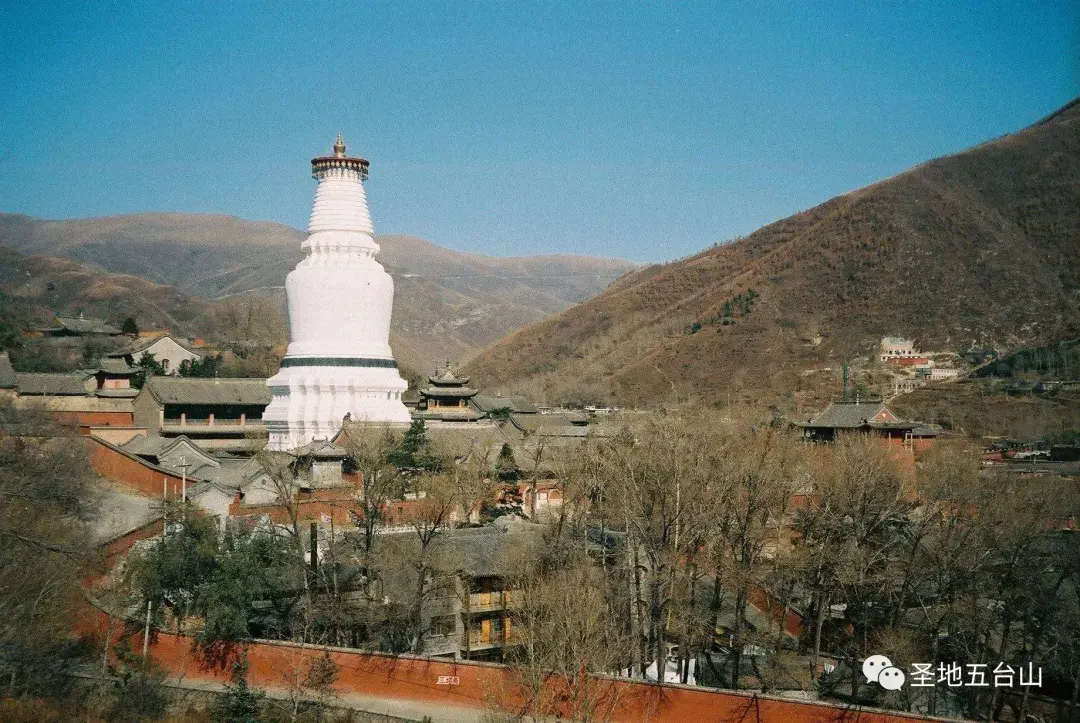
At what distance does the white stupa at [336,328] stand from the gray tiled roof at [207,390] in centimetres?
264

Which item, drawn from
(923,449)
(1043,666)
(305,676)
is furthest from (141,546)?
(923,449)

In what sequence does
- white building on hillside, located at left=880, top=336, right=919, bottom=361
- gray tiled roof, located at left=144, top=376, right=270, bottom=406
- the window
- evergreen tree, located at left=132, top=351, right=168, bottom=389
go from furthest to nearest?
white building on hillside, located at left=880, top=336, right=919, bottom=361 → evergreen tree, located at left=132, top=351, right=168, bottom=389 → gray tiled roof, located at left=144, top=376, right=270, bottom=406 → the window

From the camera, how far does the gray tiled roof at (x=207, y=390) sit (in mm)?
38781

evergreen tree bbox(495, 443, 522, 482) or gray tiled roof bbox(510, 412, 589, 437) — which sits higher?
gray tiled roof bbox(510, 412, 589, 437)

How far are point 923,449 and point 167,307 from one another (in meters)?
106

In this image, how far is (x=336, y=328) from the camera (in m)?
37.8

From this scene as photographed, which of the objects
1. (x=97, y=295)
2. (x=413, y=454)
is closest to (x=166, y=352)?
(x=413, y=454)

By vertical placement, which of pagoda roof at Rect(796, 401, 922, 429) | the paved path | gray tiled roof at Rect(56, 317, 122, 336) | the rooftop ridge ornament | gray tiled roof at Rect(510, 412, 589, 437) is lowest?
the paved path

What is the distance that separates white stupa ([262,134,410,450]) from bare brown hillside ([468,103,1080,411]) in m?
39.0

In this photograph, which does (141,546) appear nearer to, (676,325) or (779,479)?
(779,479)

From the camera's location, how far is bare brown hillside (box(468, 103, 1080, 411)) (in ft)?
291

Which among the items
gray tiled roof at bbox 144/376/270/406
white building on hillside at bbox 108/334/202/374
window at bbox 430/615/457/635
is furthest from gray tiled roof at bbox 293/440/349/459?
white building on hillside at bbox 108/334/202/374

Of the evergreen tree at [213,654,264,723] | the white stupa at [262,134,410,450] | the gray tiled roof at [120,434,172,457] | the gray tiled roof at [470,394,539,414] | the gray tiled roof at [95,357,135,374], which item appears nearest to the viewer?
the evergreen tree at [213,654,264,723]

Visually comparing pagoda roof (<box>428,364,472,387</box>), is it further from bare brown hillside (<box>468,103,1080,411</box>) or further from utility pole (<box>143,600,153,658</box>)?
bare brown hillside (<box>468,103,1080,411</box>)
